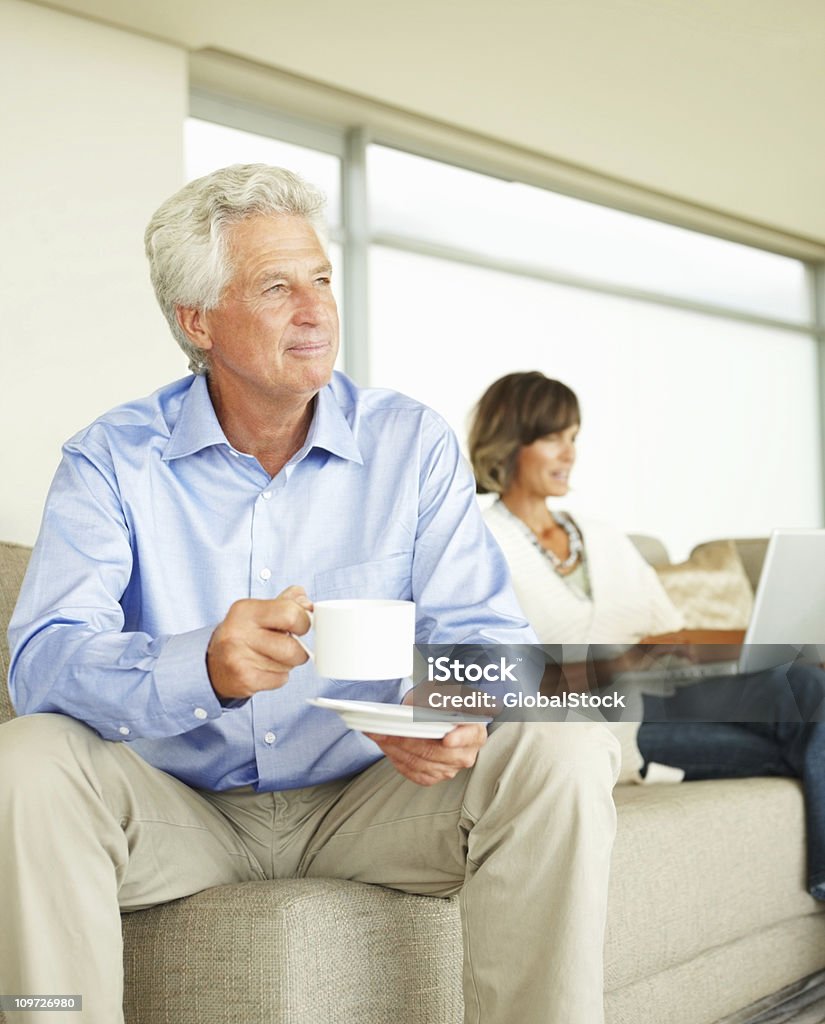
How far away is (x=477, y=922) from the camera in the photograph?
1.33 meters

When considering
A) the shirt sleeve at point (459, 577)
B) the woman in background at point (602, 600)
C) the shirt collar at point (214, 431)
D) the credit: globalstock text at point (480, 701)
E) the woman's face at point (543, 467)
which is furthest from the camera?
the woman's face at point (543, 467)

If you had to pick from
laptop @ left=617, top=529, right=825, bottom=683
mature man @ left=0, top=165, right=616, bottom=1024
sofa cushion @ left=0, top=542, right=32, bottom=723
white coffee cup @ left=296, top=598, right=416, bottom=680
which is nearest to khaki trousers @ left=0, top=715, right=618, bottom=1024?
mature man @ left=0, top=165, right=616, bottom=1024

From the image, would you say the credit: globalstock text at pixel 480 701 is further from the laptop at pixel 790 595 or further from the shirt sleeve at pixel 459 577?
the laptop at pixel 790 595

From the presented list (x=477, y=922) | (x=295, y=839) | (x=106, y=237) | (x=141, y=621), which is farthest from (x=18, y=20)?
(x=477, y=922)

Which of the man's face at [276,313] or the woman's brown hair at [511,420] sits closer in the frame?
the man's face at [276,313]

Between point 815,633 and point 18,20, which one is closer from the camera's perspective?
point 815,633

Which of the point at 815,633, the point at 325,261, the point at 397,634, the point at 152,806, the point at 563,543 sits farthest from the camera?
the point at 563,543

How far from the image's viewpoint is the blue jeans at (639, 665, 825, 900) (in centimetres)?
236

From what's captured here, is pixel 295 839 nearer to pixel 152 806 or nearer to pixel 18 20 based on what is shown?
pixel 152 806

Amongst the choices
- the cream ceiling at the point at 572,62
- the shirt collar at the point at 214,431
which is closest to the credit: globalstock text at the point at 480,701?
the shirt collar at the point at 214,431

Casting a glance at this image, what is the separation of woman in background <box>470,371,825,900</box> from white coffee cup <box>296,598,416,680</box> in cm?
144

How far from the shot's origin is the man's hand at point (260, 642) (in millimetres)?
1242

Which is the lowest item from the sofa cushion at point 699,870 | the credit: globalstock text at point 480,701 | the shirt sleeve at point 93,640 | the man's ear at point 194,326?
the sofa cushion at point 699,870

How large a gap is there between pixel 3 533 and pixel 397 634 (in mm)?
2168
